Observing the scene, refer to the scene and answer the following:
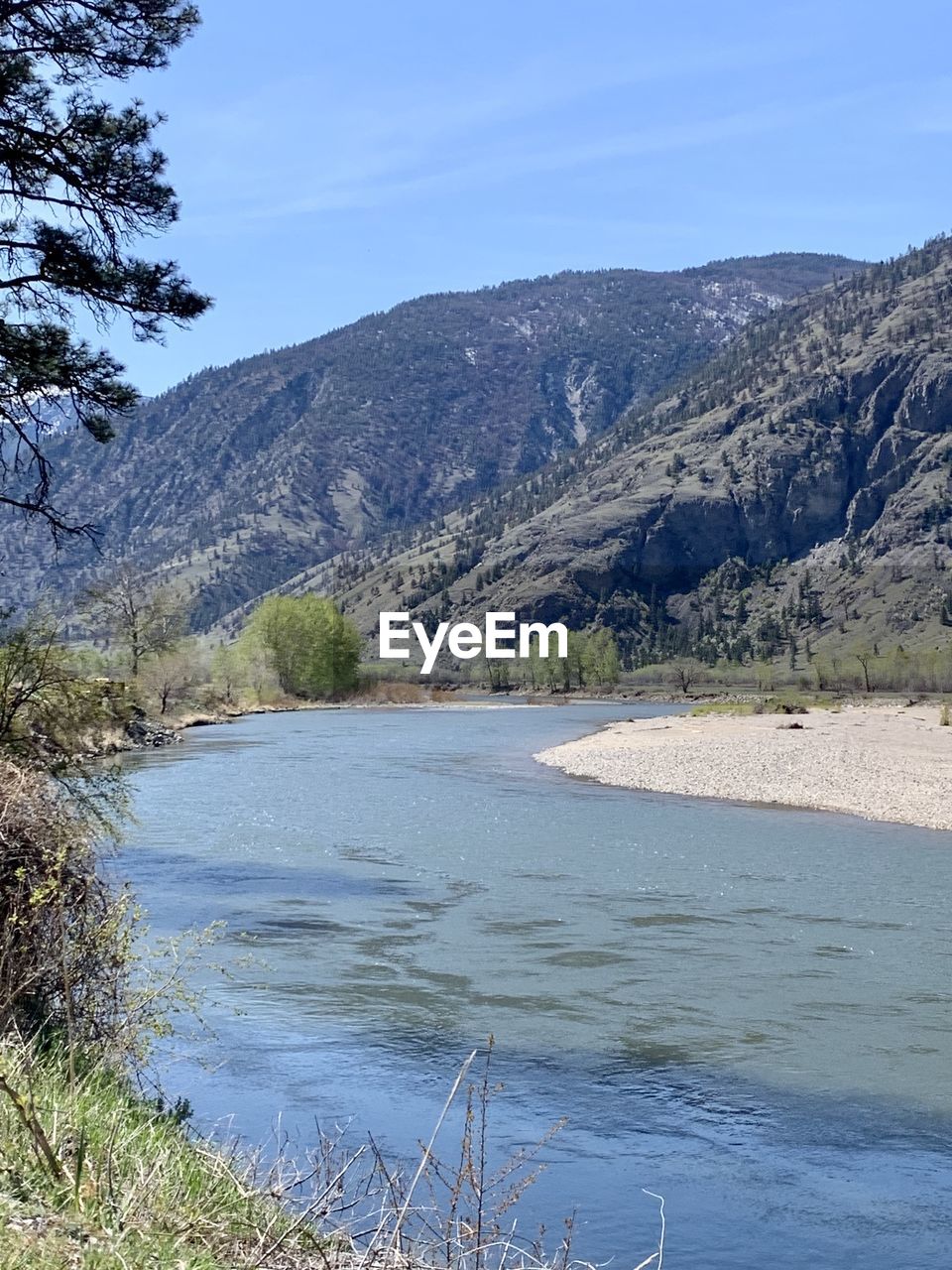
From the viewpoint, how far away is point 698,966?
50.5 feet

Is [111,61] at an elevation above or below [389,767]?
above

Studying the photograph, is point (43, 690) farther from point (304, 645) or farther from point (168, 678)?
point (304, 645)

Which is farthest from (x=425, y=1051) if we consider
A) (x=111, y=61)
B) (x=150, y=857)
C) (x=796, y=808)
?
(x=796, y=808)

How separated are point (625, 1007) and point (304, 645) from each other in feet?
346

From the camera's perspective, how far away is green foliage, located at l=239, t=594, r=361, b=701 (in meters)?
115

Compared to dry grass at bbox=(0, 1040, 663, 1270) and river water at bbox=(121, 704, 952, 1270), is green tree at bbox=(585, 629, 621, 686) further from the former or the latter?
dry grass at bbox=(0, 1040, 663, 1270)

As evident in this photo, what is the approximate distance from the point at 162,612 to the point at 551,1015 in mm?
72789

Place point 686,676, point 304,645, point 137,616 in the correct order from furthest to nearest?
point 686,676 < point 304,645 < point 137,616

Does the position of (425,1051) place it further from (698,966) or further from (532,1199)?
(698,966)

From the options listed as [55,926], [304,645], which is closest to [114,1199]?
[55,926]

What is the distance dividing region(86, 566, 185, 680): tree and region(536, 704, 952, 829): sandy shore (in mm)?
31594

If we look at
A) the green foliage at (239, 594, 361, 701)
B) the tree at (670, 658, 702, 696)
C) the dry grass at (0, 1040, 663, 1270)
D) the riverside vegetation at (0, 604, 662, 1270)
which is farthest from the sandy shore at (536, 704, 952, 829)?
the tree at (670, 658, 702, 696)

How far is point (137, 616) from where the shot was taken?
271ft

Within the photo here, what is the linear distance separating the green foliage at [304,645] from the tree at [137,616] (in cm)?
2830
